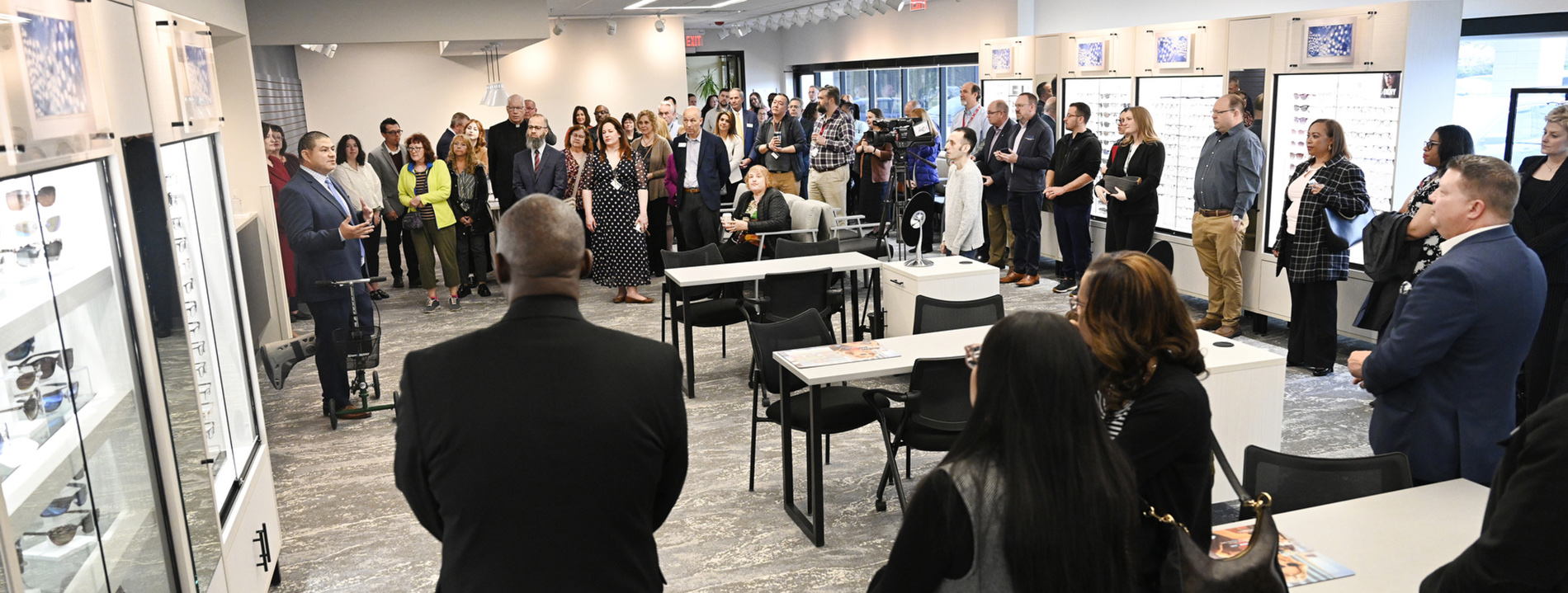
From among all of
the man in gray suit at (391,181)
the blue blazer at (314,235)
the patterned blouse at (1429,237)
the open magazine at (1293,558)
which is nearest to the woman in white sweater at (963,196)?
the patterned blouse at (1429,237)

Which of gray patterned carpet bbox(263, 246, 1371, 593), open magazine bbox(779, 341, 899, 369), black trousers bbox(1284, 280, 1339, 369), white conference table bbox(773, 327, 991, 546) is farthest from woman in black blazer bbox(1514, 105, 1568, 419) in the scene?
open magazine bbox(779, 341, 899, 369)

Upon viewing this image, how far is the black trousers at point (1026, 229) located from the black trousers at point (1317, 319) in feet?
9.46

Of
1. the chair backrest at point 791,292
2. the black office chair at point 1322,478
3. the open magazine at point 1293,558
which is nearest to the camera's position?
the open magazine at point 1293,558

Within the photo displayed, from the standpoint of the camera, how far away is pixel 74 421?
2289mm

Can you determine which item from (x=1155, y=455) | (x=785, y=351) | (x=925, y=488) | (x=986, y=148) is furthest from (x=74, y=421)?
(x=986, y=148)

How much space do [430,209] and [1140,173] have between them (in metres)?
5.78

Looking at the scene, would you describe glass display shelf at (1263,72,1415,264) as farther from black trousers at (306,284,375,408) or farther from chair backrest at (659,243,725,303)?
black trousers at (306,284,375,408)

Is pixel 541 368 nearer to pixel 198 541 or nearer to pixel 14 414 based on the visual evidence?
pixel 14 414

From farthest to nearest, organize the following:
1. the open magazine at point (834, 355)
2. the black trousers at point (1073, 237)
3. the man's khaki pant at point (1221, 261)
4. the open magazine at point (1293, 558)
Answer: the black trousers at point (1073, 237) → the man's khaki pant at point (1221, 261) → the open magazine at point (834, 355) → the open magazine at point (1293, 558)

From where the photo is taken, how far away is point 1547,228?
5008mm

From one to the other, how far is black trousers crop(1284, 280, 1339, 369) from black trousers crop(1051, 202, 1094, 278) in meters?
2.40

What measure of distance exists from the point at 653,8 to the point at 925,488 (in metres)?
13.6

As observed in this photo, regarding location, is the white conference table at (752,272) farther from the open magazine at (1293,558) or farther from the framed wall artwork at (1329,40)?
the open magazine at (1293,558)

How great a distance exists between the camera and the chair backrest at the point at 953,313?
509cm
